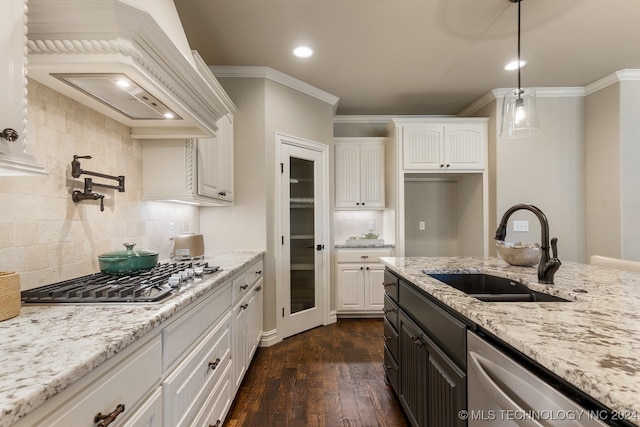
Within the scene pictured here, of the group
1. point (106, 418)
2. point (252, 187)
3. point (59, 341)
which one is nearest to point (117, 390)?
point (106, 418)

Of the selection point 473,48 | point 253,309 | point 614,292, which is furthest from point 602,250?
point 253,309

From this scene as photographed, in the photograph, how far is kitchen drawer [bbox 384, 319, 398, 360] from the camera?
1.96m

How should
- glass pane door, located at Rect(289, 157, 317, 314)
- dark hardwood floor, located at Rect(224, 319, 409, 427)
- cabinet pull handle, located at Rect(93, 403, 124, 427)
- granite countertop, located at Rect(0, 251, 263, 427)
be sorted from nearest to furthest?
granite countertop, located at Rect(0, 251, 263, 427), cabinet pull handle, located at Rect(93, 403, 124, 427), dark hardwood floor, located at Rect(224, 319, 409, 427), glass pane door, located at Rect(289, 157, 317, 314)

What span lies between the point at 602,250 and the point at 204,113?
4.22 metres

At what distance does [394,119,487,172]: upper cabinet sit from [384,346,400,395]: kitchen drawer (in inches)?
89.9

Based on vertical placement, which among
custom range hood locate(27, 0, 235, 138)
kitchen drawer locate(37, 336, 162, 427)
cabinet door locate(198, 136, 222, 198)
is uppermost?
custom range hood locate(27, 0, 235, 138)

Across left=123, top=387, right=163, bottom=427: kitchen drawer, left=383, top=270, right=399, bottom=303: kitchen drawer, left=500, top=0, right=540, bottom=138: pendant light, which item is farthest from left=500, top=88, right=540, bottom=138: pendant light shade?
left=123, top=387, right=163, bottom=427: kitchen drawer

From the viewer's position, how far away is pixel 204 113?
6.01ft

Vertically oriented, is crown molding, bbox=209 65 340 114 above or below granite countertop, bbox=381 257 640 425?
above

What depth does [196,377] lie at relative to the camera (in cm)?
130

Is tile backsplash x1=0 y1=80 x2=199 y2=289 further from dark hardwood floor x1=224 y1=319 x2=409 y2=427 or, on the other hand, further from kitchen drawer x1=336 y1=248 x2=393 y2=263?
kitchen drawer x1=336 y1=248 x2=393 y2=263

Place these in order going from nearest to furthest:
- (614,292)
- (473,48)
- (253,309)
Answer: (614,292) < (253,309) < (473,48)

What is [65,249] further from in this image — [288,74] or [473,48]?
[473,48]

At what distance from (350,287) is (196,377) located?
2.62 meters
